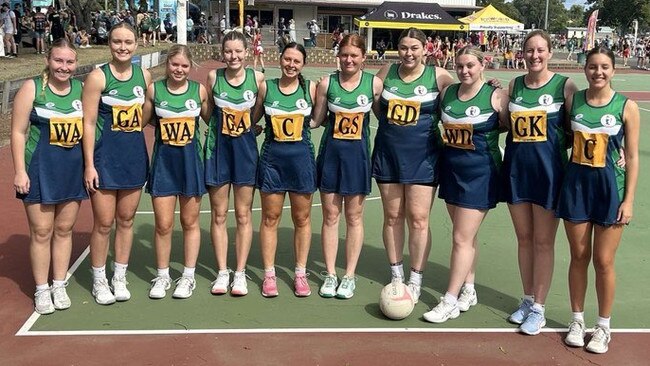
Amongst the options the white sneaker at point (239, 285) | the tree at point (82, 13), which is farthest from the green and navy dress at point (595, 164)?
the tree at point (82, 13)

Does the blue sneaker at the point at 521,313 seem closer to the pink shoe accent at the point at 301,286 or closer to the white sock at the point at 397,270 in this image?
the white sock at the point at 397,270

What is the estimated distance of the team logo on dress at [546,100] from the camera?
180 inches

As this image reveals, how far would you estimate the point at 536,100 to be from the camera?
181 inches

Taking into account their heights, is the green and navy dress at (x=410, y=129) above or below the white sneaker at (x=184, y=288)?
above

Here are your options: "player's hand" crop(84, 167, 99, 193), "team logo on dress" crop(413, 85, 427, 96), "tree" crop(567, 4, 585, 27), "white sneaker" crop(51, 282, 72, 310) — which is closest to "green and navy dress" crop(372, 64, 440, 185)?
"team logo on dress" crop(413, 85, 427, 96)

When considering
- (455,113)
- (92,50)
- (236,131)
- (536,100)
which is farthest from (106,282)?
(92,50)

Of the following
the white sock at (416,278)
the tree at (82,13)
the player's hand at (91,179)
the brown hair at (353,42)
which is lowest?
the white sock at (416,278)

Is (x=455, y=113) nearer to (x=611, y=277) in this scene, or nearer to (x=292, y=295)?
(x=611, y=277)

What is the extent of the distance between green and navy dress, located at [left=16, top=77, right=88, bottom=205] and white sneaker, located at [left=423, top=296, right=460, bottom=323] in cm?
283

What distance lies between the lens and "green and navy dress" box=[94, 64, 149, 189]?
495 centimetres

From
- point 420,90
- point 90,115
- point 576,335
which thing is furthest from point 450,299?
point 90,115

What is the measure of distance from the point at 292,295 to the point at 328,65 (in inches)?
1301

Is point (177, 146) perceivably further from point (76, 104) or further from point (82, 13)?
point (82, 13)

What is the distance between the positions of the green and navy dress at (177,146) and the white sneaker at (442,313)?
78.6 inches
